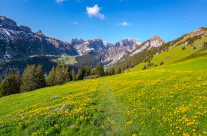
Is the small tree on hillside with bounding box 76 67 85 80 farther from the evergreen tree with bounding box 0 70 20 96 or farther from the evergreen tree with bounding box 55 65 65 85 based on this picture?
the evergreen tree with bounding box 0 70 20 96

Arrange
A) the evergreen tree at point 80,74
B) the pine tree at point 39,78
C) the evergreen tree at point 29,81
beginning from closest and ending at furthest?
the evergreen tree at point 29,81, the pine tree at point 39,78, the evergreen tree at point 80,74

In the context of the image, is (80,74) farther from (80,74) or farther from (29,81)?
(29,81)

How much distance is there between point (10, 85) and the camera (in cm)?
12062

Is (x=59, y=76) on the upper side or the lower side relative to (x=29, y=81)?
upper

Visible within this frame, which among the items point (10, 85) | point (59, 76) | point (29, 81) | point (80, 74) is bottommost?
point (10, 85)

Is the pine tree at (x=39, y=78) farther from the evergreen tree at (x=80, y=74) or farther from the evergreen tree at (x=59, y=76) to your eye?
the evergreen tree at (x=80, y=74)

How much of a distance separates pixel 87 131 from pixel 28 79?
355 feet

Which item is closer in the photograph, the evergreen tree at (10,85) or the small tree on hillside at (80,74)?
the evergreen tree at (10,85)

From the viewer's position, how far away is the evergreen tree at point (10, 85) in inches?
4658

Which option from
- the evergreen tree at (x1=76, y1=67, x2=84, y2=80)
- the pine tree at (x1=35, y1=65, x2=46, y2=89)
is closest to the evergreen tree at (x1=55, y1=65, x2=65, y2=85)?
the evergreen tree at (x1=76, y1=67, x2=84, y2=80)

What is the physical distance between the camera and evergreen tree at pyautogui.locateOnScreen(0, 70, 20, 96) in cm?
11831

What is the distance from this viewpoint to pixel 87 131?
19.8 m

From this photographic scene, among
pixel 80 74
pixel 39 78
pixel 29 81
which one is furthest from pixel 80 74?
pixel 29 81

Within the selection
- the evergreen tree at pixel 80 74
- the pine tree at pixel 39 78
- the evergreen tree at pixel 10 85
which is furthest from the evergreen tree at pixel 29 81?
the evergreen tree at pixel 80 74
